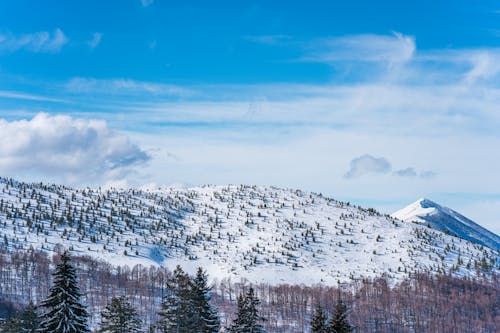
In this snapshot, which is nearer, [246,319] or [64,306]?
[64,306]

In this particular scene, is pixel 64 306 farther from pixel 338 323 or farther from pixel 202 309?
pixel 338 323

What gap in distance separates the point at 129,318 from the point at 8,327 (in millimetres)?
33466

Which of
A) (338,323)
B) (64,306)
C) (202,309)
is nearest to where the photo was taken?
(64,306)

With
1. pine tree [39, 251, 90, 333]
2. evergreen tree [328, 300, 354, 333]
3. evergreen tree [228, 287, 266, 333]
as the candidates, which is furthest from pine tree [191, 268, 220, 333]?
pine tree [39, 251, 90, 333]

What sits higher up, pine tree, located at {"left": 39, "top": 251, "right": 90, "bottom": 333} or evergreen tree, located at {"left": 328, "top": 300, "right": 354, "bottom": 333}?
pine tree, located at {"left": 39, "top": 251, "right": 90, "bottom": 333}

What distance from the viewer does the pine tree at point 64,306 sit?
41.4m

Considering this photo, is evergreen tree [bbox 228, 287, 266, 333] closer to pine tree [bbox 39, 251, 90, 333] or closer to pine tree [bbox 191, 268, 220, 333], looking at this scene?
pine tree [bbox 191, 268, 220, 333]

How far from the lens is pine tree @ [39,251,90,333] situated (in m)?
41.4

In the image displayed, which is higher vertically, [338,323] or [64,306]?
[64,306]

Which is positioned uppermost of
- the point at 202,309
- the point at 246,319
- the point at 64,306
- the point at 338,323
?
the point at 64,306

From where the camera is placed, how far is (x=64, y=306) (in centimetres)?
4169

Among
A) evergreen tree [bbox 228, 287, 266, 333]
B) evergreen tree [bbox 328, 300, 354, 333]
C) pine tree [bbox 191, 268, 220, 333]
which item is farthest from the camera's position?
evergreen tree [bbox 228, 287, 266, 333]

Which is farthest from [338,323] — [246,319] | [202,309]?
[202,309]

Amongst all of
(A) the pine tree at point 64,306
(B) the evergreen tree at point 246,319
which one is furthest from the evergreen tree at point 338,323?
(A) the pine tree at point 64,306
